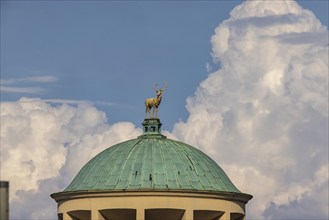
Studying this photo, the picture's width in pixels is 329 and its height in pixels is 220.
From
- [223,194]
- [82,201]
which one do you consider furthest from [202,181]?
[82,201]

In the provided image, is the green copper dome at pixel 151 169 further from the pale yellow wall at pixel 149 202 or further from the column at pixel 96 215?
the column at pixel 96 215

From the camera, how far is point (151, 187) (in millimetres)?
99625

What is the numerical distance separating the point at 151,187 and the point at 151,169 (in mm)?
2171

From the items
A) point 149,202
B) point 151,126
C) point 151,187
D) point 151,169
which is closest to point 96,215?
point 149,202

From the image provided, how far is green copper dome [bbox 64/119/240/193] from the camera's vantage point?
10056cm

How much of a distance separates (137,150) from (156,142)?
1949mm

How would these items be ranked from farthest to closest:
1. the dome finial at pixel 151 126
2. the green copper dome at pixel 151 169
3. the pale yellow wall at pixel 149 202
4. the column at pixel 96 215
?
the dome finial at pixel 151 126
the green copper dome at pixel 151 169
the column at pixel 96 215
the pale yellow wall at pixel 149 202

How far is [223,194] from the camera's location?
101 m

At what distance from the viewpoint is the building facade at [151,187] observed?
326 feet

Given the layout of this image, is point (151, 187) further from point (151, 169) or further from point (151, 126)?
point (151, 126)

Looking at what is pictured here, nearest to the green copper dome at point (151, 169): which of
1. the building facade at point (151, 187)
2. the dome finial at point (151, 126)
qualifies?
the building facade at point (151, 187)

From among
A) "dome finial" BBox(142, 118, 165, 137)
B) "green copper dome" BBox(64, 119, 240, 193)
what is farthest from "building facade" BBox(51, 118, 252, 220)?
"dome finial" BBox(142, 118, 165, 137)

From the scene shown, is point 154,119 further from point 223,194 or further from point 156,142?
point 223,194

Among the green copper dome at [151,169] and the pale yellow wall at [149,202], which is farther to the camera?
the green copper dome at [151,169]
